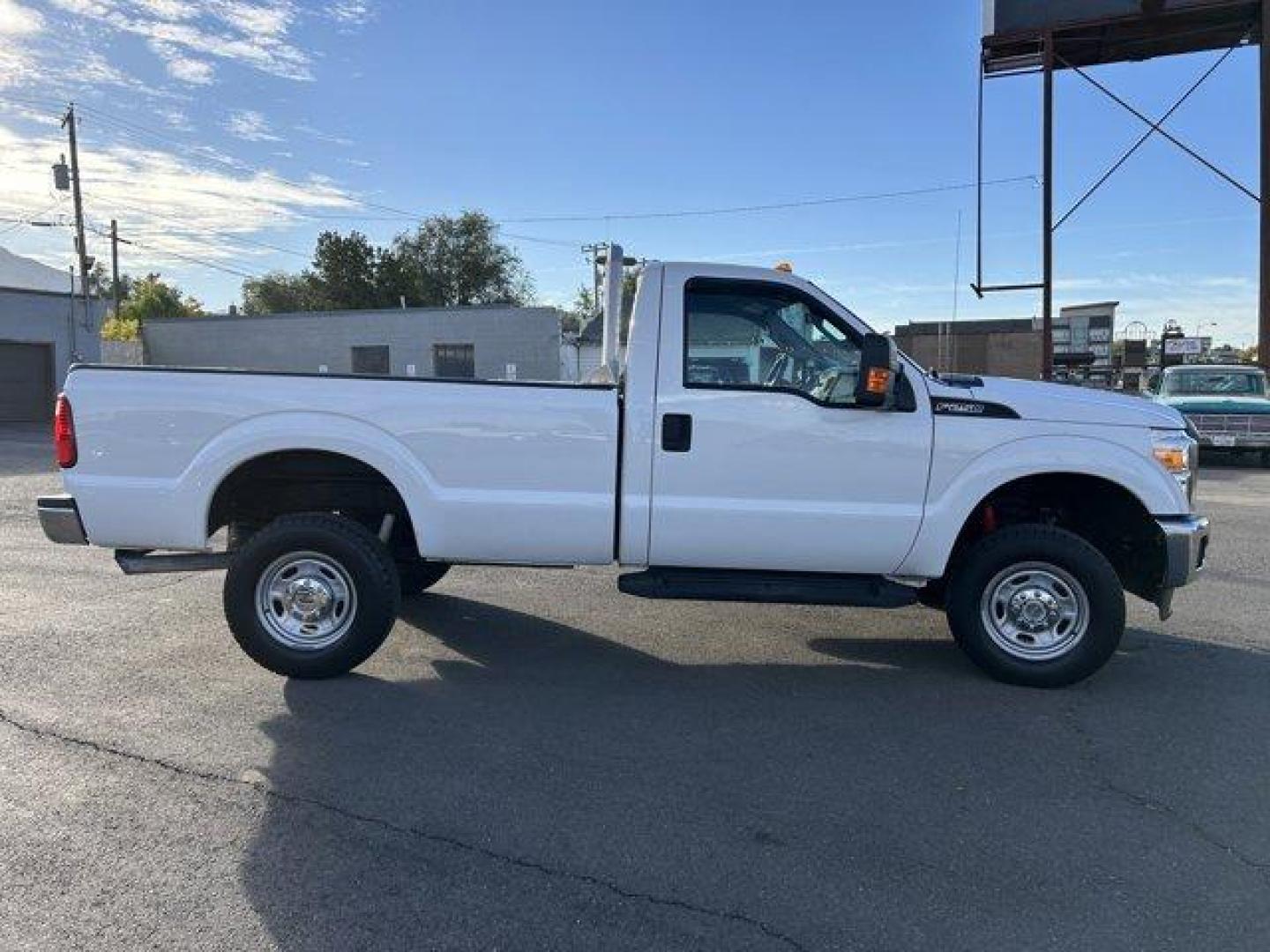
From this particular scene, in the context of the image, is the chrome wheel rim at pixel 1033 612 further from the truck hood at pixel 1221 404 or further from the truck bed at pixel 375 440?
the truck hood at pixel 1221 404

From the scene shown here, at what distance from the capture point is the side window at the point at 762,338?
5.06 meters

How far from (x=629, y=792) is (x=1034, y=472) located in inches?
106

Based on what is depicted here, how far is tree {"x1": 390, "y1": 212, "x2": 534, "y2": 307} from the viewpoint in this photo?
59469mm

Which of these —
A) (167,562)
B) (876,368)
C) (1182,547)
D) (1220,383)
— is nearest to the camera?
(876,368)

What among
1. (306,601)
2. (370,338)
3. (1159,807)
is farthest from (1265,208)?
(370,338)

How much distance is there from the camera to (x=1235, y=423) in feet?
58.8

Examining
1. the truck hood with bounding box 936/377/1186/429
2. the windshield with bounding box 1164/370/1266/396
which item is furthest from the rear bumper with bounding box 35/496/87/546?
the windshield with bounding box 1164/370/1266/396

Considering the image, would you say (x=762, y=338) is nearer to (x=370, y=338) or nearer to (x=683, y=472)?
(x=683, y=472)

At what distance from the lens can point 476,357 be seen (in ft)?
121

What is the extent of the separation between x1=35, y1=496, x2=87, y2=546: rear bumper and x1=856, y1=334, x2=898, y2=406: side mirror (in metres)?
4.11

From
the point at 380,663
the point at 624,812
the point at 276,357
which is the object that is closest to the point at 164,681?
the point at 380,663

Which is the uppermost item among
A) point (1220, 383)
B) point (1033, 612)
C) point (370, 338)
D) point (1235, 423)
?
point (370, 338)

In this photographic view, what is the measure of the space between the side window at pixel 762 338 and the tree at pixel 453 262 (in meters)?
56.2

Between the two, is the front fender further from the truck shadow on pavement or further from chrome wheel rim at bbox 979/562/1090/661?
the truck shadow on pavement
